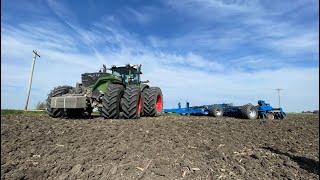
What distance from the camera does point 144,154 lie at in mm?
7191

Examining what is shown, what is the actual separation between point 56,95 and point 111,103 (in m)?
2.45

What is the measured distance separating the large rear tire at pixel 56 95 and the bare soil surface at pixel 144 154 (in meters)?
3.64

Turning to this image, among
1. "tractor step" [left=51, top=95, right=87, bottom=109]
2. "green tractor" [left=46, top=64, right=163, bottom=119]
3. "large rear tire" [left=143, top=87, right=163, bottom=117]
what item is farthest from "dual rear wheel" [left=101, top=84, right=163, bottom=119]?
"large rear tire" [left=143, top=87, right=163, bottom=117]

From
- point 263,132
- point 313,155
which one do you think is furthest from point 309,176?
point 263,132

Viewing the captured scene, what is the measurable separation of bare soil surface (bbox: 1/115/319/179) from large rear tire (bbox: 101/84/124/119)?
8.81ft

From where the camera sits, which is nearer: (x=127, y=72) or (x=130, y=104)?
(x=130, y=104)

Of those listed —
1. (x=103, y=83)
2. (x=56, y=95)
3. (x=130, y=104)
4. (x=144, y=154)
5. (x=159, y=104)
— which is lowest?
(x=144, y=154)

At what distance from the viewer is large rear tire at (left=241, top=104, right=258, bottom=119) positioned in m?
20.7

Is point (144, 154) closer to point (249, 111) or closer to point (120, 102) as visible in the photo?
point (120, 102)

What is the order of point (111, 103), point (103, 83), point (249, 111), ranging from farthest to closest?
point (249, 111) → point (103, 83) → point (111, 103)

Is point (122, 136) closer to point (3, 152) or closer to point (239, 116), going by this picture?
point (3, 152)

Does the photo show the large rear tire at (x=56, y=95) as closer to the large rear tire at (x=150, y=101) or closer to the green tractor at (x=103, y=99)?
the green tractor at (x=103, y=99)

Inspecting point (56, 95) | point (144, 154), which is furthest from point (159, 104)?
point (144, 154)

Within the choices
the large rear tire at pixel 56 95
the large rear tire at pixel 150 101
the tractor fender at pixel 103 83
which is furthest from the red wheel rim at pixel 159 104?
the large rear tire at pixel 56 95
